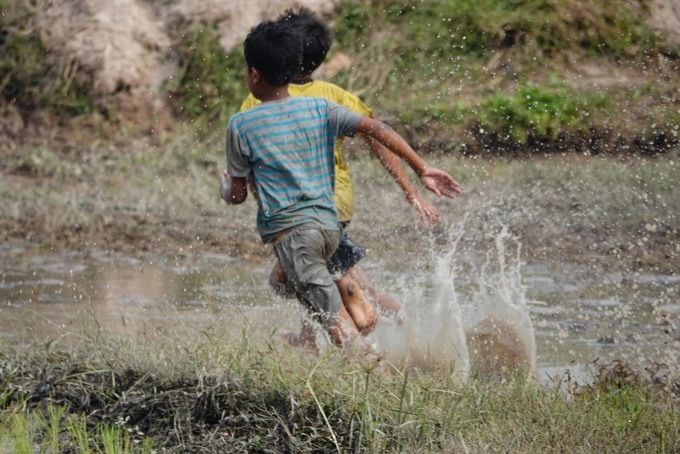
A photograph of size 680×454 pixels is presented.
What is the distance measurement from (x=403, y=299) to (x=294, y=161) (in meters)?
1.82

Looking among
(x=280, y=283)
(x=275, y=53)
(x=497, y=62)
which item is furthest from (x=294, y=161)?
(x=497, y=62)

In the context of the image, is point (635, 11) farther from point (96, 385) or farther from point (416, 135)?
point (96, 385)

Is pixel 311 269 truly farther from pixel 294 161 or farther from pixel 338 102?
pixel 338 102

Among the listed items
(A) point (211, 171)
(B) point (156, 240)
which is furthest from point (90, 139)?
(B) point (156, 240)

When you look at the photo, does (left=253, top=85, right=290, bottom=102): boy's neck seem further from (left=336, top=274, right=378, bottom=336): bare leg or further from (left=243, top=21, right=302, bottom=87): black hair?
(left=336, top=274, right=378, bottom=336): bare leg

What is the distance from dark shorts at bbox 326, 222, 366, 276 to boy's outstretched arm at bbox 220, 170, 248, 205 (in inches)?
22.9

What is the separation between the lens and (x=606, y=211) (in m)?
8.88

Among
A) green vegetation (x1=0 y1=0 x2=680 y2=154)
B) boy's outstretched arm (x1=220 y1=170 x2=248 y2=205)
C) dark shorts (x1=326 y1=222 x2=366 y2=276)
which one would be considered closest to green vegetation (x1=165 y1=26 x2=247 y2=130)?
green vegetation (x1=0 y1=0 x2=680 y2=154)

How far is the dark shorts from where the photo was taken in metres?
5.32

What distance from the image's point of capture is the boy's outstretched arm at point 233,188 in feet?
15.9

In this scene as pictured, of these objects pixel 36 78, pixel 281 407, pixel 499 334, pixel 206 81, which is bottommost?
pixel 36 78

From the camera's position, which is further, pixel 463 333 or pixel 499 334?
pixel 463 333

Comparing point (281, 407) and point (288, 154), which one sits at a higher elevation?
point (288, 154)

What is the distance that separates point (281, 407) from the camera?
4105 mm
